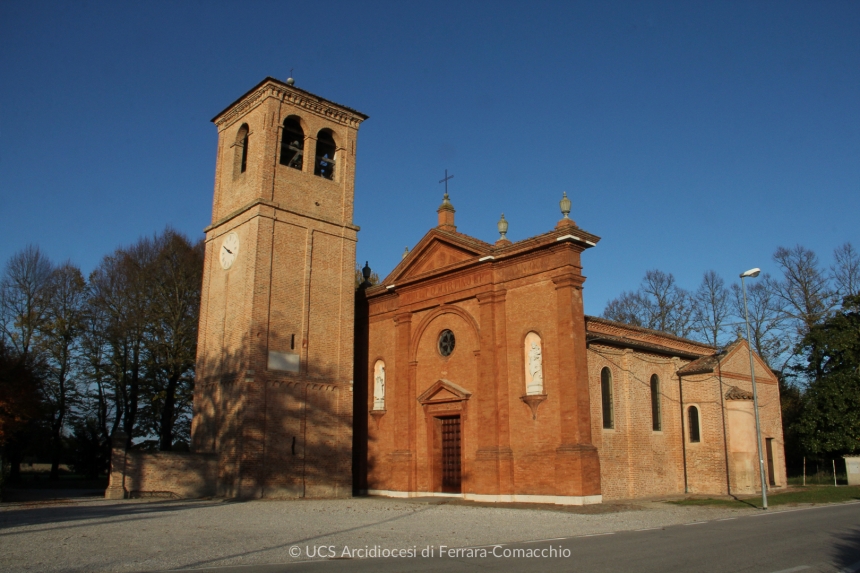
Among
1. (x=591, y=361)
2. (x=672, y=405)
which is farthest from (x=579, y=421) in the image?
(x=672, y=405)

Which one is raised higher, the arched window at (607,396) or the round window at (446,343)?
the round window at (446,343)

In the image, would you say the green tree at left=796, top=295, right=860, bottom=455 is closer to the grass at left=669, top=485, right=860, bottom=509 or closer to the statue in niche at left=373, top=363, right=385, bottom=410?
the grass at left=669, top=485, right=860, bottom=509

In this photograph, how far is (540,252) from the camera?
2161 cm

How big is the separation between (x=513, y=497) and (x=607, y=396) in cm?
475

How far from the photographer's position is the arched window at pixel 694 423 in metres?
25.9

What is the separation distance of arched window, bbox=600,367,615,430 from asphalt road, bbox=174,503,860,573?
27.6ft

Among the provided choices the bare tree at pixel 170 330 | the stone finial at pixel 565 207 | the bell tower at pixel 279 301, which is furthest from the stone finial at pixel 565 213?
the bare tree at pixel 170 330

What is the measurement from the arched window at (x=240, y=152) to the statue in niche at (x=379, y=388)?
373 inches

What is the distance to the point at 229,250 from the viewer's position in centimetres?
2500

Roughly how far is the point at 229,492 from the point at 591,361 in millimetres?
12577

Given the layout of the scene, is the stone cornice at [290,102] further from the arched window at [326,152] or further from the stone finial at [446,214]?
the stone finial at [446,214]

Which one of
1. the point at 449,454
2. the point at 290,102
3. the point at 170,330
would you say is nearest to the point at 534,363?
the point at 449,454

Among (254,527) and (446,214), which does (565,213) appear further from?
(254,527)

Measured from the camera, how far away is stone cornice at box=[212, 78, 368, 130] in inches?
984
